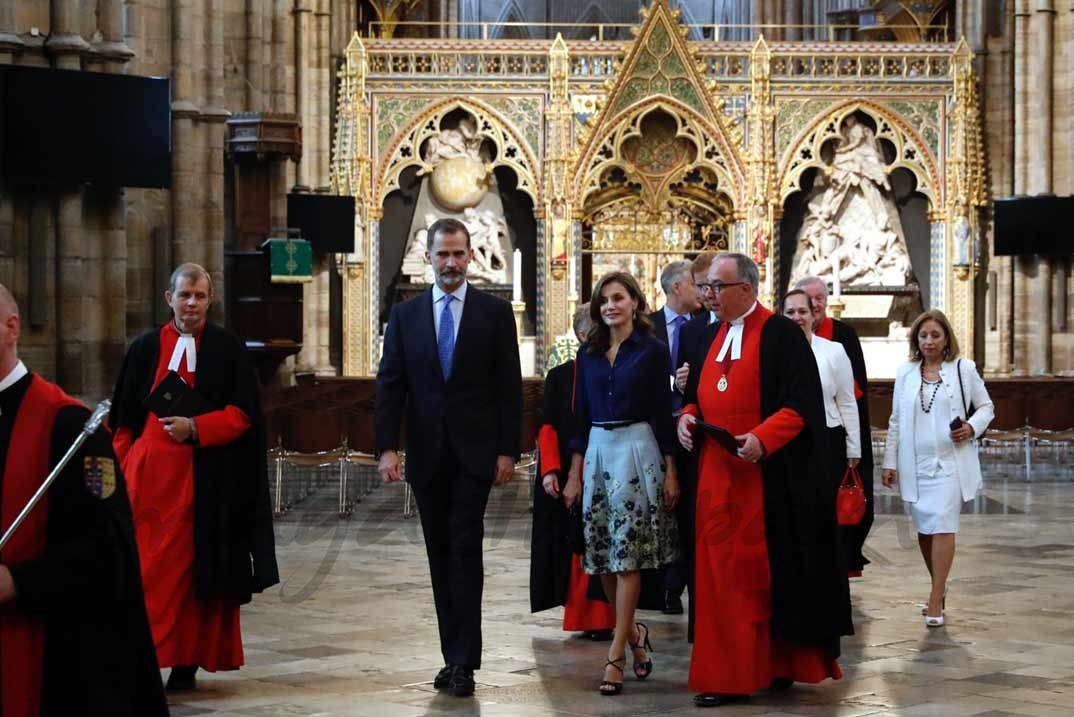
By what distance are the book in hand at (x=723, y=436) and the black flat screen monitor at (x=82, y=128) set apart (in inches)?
295

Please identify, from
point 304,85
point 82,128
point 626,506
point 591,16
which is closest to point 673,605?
point 626,506

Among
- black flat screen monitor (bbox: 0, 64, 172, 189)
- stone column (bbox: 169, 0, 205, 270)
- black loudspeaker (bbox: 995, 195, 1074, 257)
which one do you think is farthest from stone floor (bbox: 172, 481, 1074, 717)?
black loudspeaker (bbox: 995, 195, 1074, 257)

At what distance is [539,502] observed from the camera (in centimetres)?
866

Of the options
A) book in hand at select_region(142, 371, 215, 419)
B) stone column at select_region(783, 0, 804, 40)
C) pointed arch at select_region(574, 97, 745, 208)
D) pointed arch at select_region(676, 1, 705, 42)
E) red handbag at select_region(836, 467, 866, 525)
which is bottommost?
red handbag at select_region(836, 467, 866, 525)

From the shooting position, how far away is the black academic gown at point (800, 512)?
6742 mm

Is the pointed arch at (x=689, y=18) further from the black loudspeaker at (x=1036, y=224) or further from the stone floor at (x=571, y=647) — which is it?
the stone floor at (x=571, y=647)

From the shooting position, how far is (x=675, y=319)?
9.23 m

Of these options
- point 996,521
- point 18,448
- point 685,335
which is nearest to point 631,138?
point 996,521

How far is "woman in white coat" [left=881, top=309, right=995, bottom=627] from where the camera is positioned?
8.84m

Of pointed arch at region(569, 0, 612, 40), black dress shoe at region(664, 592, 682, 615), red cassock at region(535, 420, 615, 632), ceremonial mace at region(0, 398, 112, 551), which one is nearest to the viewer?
ceremonial mace at region(0, 398, 112, 551)

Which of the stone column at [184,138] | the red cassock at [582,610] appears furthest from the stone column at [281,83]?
the red cassock at [582,610]

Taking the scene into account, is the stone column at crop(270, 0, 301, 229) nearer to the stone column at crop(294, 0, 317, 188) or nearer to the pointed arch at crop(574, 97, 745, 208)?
the stone column at crop(294, 0, 317, 188)

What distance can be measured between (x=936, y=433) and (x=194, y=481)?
3657 mm

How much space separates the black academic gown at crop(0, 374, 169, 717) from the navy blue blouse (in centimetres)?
339
